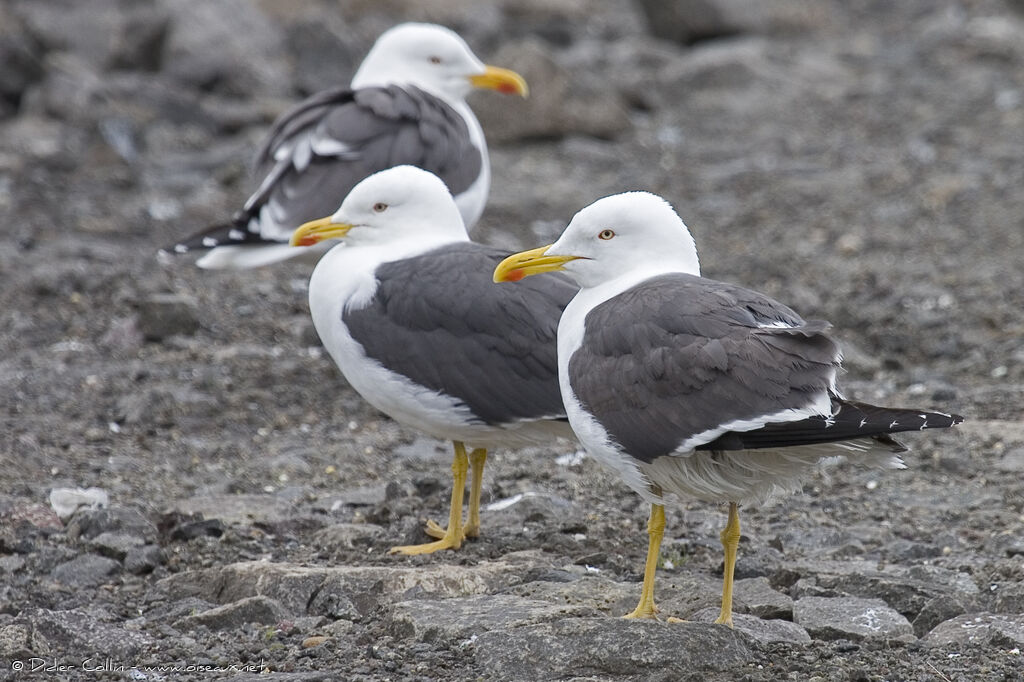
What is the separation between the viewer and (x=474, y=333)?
18.6 feet

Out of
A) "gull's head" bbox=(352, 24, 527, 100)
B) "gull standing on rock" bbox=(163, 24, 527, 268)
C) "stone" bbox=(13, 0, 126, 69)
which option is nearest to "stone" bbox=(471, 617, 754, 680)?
"gull standing on rock" bbox=(163, 24, 527, 268)

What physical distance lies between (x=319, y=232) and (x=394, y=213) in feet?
1.13

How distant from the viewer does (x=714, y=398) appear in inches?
177

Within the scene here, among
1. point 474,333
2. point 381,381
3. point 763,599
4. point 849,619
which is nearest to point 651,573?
point 763,599

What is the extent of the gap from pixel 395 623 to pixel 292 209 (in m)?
3.47

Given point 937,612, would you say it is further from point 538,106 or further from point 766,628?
point 538,106

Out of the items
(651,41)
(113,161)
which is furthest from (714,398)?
(651,41)

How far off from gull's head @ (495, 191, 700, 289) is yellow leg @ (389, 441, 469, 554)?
36.7 inches

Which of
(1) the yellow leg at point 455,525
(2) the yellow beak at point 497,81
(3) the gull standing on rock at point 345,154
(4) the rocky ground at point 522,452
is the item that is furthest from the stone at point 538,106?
(1) the yellow leg at point 455,525

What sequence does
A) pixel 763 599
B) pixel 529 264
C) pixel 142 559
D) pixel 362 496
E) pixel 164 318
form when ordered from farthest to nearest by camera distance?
1. pixel 164 318
2. pixel 362 496
3. pixel 142 559
4. pixel 529 264
5. pixel 763 599

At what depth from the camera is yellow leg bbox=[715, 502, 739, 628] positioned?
4.82 m

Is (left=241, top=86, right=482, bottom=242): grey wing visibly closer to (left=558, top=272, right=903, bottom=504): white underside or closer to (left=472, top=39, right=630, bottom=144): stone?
(left=558, top=272, right=903, bottom=504): white underside

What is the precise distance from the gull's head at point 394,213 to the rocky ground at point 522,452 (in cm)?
109

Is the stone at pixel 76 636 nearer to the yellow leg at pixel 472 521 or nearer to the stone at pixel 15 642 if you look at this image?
the stone at pixel 15 642
